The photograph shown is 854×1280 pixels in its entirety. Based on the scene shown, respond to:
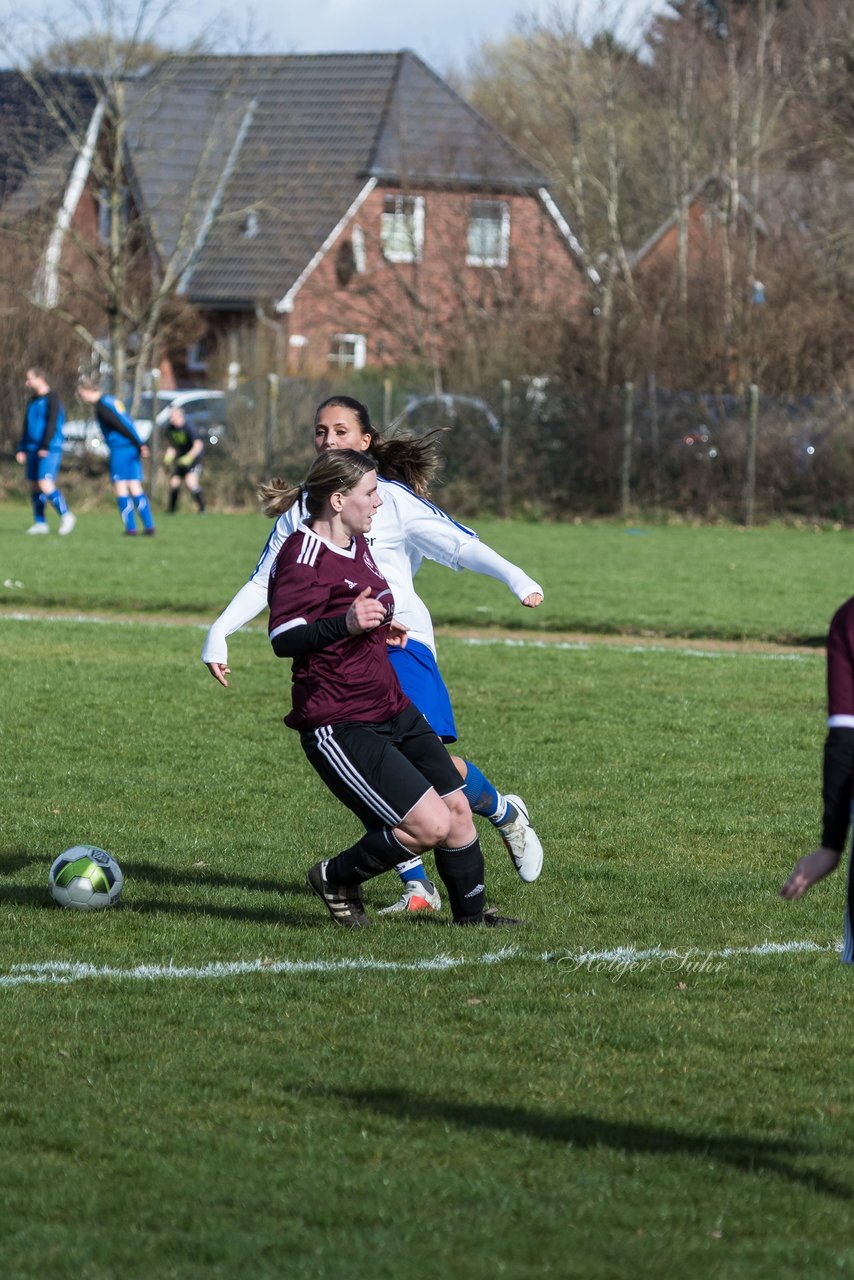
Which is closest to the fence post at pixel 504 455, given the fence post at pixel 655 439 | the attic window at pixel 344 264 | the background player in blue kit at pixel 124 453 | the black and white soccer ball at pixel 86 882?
the fence post at pixel 655 439

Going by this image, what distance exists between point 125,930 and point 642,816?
2.72m

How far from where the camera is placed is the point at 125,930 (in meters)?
5.75

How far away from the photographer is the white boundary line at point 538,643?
43.0 ft

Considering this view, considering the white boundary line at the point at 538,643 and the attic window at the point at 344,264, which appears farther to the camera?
the attic window at the point at 344,264

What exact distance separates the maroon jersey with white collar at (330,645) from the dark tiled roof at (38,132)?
102 feet

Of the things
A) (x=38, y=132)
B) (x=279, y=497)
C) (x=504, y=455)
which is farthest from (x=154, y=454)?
(x=279, y=497)

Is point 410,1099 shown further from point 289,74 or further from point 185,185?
point 289,74

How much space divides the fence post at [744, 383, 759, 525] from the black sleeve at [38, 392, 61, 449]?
11.1 m

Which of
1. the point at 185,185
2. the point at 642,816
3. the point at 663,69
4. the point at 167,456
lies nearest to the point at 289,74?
the point at 185,185

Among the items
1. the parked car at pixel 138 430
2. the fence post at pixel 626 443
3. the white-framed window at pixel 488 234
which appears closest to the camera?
the fence post at pixel 626 443

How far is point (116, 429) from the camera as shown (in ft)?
75.0

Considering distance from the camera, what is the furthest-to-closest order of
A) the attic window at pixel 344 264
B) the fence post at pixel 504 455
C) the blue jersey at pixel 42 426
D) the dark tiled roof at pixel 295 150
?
1. the attic window at pixel 344 264
2. the dark tiled roof at pixel 295 150
3. the fence post at pixel 504 455
4. the blue jersey at pixel 42 426

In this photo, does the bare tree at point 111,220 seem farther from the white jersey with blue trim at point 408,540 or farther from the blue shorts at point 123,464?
the white jersey with blue trim at point 408,540

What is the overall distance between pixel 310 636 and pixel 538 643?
8172 mm
